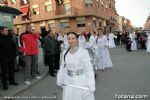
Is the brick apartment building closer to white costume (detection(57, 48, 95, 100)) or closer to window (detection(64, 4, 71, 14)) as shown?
window (detection(64, 4, 71, 14))

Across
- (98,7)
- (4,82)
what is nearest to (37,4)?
(98,7)

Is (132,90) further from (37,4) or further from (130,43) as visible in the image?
(37,4)

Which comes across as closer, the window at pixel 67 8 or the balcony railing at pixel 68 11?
the balcony railing at pixel 68 11

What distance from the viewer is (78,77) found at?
4.93m

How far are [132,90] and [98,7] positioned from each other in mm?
43864

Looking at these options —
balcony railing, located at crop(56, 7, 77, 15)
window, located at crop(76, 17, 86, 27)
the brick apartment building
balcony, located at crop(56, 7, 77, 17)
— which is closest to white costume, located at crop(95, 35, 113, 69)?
the brick apartment building

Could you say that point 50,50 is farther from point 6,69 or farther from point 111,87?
point 111,87

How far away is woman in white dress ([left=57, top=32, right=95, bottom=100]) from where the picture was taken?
16.0 ft

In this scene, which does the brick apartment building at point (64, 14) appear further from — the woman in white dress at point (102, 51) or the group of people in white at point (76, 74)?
the group of people in white at point (76, 74)

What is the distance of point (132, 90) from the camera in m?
8.85

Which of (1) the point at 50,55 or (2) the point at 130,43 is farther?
(2) the point at 130,43

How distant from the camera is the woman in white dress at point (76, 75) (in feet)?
16.0

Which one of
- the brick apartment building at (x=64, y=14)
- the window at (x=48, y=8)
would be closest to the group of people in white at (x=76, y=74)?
the brick apartment building at (x=64, y=14)

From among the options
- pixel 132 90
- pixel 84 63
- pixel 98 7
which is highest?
pixel 98 7
